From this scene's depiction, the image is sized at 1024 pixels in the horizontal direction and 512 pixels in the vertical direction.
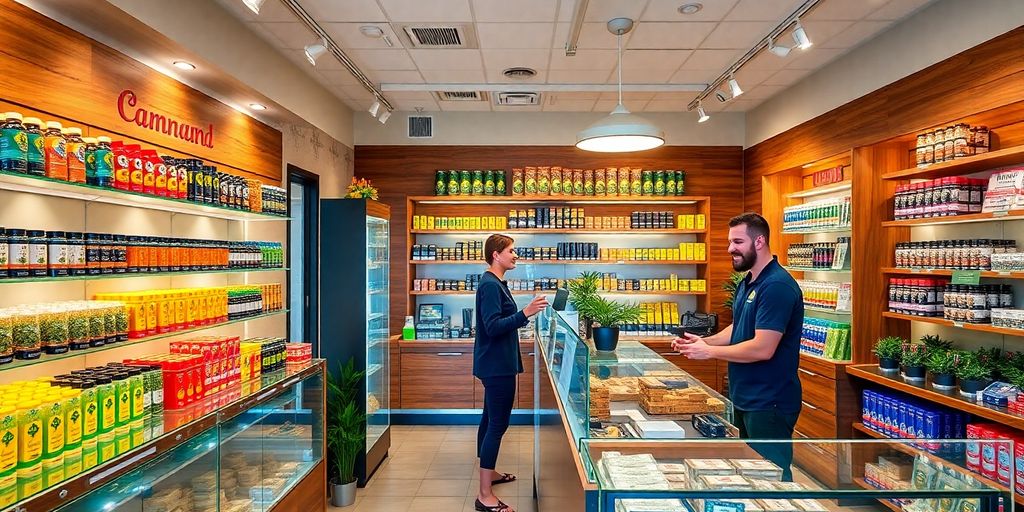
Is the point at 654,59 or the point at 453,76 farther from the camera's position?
the point at 453,76

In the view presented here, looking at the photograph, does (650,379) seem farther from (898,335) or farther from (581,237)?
(581,237)

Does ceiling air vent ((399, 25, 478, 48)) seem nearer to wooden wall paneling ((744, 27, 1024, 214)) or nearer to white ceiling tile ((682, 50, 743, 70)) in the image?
white ceiling tile ((682, 50, 743, 70))

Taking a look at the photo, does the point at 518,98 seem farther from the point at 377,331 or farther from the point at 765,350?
the point at 765,350

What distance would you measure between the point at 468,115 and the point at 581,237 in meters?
1.93

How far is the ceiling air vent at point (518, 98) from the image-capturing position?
6160mm

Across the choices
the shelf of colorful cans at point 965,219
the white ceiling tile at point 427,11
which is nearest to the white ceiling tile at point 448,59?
the white ceiling tile at point 427,11

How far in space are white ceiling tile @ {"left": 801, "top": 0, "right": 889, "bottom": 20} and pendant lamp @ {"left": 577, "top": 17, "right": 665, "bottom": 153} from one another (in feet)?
3.81

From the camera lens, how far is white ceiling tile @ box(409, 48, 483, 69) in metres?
4.89

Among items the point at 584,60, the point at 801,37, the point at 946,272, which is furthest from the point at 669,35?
the point at 946,272

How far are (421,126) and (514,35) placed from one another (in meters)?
2.69

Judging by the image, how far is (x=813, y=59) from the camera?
502cm

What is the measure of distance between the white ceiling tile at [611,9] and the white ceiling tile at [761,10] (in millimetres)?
639

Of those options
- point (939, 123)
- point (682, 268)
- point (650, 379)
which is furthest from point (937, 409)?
point (682, 268)

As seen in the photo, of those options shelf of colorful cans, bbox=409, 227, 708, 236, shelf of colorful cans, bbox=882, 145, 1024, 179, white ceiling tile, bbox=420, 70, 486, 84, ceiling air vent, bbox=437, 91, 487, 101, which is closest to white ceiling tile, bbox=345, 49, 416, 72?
white ceiling tile, bbox=420, 70, 486, 84
